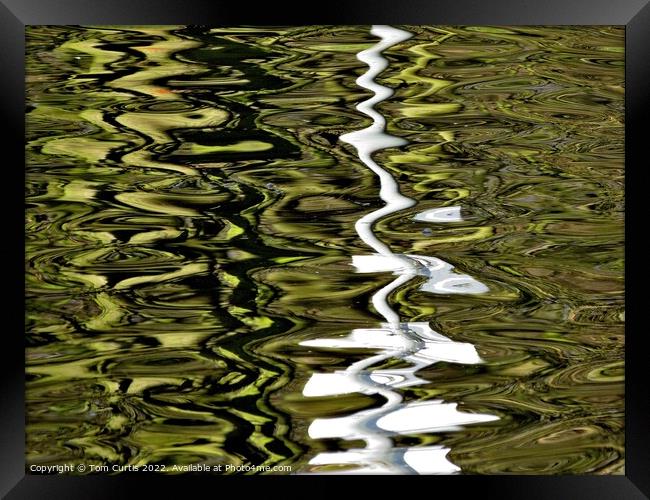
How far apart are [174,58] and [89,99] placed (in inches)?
6.6

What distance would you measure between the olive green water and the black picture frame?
0.02 meters

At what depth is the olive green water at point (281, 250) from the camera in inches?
52.1

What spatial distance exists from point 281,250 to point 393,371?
0.96 ft

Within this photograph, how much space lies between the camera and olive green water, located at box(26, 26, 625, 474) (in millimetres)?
1323

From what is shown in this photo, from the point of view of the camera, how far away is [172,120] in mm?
1339

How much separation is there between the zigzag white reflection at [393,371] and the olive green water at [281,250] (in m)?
0.01
